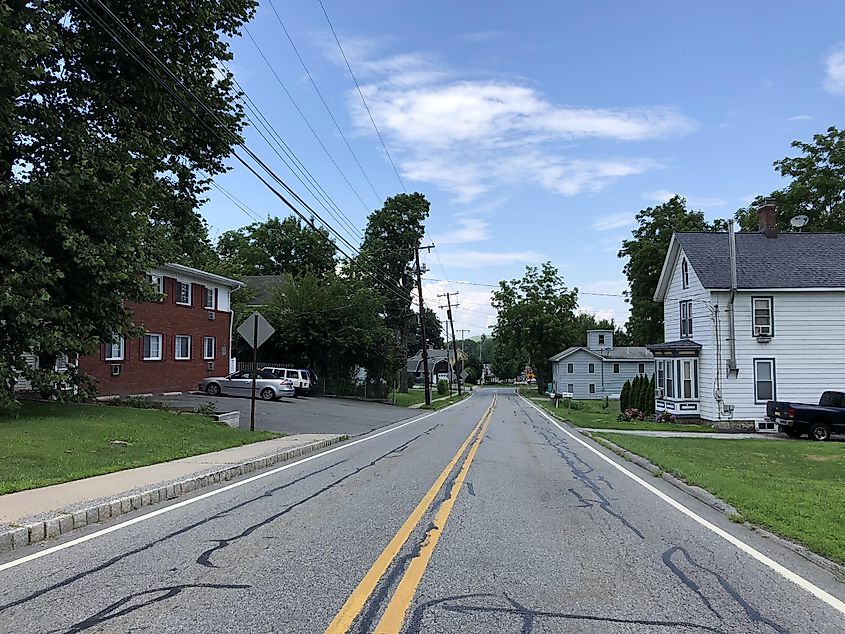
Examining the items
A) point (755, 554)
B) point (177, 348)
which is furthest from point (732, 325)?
point (177, 348)

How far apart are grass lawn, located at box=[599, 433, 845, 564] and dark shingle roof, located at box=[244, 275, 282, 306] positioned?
41.0 meters

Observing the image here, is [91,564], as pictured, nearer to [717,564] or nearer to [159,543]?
[159,543]

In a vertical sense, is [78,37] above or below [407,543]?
above

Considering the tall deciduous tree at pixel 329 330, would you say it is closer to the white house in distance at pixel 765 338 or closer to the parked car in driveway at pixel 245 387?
the parked car in driveway at pixel 245 387

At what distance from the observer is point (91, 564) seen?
6289 mm

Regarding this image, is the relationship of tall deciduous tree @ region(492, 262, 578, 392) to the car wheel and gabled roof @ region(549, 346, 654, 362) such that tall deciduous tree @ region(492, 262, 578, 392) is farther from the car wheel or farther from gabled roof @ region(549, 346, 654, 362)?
the car wheel

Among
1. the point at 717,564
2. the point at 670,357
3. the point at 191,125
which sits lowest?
the point at 717,564

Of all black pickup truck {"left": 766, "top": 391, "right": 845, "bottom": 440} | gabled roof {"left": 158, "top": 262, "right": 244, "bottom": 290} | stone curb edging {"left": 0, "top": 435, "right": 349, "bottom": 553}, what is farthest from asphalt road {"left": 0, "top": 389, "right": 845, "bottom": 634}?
gabled roof {"left": 158, "top": 262, "right": 244, "bottom": 290}

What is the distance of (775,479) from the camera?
12.0 metres

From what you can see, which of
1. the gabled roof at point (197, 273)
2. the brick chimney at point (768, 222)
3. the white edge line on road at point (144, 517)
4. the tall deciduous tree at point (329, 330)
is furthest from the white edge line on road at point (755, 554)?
the tall deciduous tree at point (329, 330)

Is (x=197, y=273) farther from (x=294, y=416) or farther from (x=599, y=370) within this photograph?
(x=599, y=370)

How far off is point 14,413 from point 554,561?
14.6 meters

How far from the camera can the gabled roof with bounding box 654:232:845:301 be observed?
28.9m

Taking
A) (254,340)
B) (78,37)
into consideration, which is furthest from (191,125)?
(254,340)
